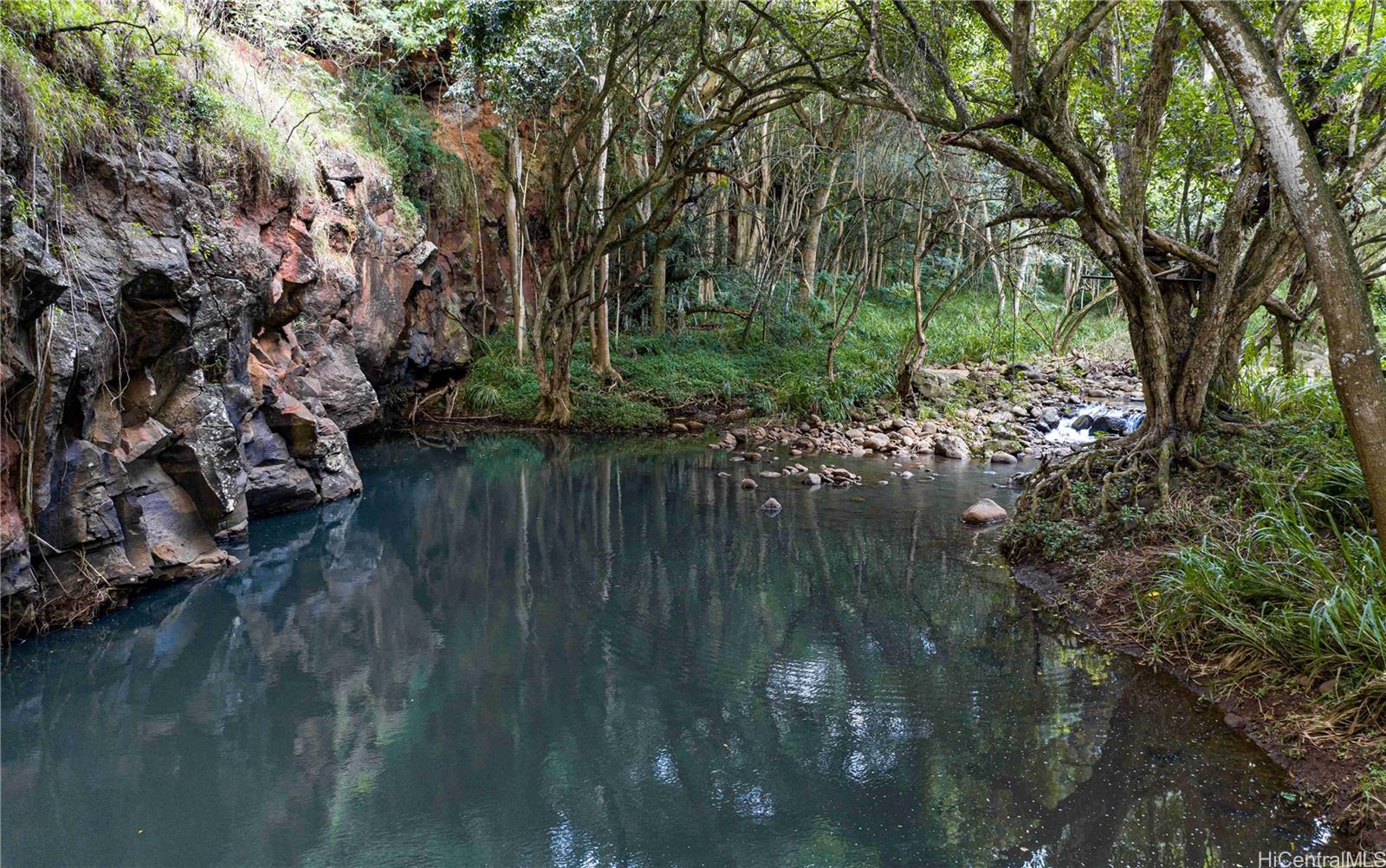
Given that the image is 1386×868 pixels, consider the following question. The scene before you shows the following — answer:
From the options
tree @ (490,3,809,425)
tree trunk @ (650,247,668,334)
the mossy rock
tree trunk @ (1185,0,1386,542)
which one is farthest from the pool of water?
the mossy rock

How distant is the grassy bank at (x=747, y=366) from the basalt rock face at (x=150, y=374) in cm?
538

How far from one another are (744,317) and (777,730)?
15791 millimetres

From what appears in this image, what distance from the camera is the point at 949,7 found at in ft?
31.8

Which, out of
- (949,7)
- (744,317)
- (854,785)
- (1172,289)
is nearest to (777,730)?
(854,785)

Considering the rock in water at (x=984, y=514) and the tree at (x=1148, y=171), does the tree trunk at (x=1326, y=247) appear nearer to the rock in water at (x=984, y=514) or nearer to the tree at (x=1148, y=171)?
the tree at (x=1148, y=171)

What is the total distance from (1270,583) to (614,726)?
153 inches

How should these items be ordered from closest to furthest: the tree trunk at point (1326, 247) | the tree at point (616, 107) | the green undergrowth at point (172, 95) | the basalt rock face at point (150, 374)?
the tree trunk at point (1326, 247), the basalt rock face at point (150, 374), the green undergrowth at point (172, 95), the tree at point (616, 107)

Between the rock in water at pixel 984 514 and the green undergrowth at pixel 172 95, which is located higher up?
the green undergrowth at pixel 172 95

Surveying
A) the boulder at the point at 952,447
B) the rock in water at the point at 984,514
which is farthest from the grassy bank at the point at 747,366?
the rock in water at the point at 984,514

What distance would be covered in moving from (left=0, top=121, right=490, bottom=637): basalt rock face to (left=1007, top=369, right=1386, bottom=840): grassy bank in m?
7.27

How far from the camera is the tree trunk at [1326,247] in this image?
10.6ft

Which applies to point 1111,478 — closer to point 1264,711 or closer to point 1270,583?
point 1270,583

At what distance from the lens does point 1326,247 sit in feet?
10.8

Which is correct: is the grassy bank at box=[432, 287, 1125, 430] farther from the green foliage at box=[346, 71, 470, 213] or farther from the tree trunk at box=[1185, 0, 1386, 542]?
the tree trunk at box=[1185, 0, 1386, 542]
